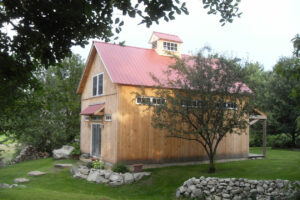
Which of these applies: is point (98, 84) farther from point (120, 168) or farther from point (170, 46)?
point (120, 168)

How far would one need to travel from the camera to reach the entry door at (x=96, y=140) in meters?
17.7

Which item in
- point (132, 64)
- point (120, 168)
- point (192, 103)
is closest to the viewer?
point (192, 103)

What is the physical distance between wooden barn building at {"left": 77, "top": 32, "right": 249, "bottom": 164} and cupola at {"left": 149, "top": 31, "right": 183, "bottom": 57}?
70 mm

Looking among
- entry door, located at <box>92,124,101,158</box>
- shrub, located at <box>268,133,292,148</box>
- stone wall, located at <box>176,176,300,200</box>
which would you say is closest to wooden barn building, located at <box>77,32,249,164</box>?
entry door, located at <box>92,124,101,158</box>

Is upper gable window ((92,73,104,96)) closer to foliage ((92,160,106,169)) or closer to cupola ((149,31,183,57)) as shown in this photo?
foliage ((92,160,106,169))

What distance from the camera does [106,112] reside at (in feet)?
55.6

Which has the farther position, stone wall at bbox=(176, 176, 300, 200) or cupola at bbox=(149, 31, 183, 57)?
cupola at bbox=(149, 31, 183, 57)

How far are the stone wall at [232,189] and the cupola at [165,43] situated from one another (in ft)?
35.9

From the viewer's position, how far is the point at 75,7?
483cm

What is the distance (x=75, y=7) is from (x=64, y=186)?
425 inches

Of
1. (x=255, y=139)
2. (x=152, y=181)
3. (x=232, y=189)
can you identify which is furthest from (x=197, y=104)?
(x=255, y=139)

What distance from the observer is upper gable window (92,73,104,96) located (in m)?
18.1

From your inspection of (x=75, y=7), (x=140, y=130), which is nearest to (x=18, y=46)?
(x=75, y=7)

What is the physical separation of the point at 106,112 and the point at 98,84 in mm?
2499
